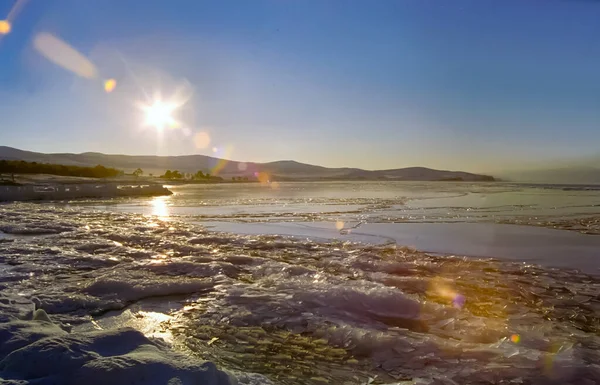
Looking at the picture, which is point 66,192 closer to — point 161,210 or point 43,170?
point 161,210

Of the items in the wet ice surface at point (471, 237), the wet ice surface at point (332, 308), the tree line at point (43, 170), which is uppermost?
the tree line at point (43, 170)

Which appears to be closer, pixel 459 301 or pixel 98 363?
pixel 98 363

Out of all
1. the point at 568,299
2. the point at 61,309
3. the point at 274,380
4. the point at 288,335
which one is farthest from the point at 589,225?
the point at 61,309

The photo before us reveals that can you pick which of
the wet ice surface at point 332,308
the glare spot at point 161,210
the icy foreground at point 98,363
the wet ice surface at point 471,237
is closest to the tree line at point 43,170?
the glare spot at point 161,210

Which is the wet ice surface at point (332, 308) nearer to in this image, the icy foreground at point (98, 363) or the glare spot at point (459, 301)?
the glare spot at point (459, 301)

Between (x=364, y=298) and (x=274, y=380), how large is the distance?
6.83 ft

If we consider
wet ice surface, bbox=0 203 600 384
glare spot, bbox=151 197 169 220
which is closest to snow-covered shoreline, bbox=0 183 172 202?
glare spot, bbox=151 197 169 220

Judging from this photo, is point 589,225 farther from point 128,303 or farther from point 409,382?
point 128,303

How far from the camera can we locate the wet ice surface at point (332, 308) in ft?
11.0

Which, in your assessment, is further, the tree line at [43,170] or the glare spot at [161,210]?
the tree line at [43,170]

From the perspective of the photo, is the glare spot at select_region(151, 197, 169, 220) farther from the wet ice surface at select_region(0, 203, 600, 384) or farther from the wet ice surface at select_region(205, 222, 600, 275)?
the wet ice surface at select_region(0, 203, 600, 384)

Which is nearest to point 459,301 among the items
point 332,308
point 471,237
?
point 332,308

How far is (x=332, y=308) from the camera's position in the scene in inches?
183

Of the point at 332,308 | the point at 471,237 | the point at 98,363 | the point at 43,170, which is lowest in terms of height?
the point at 332,308
